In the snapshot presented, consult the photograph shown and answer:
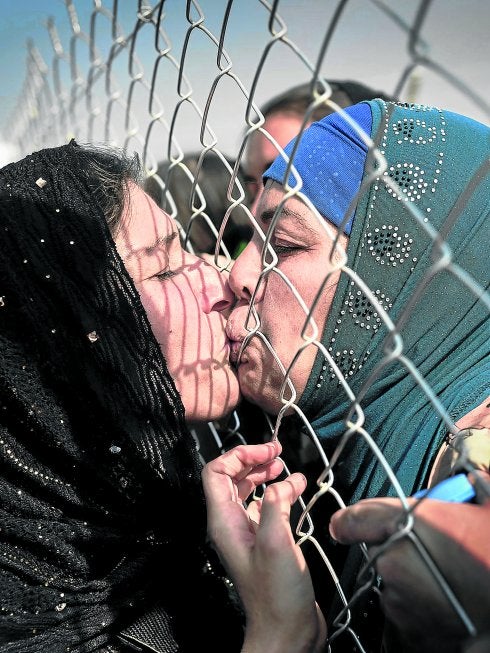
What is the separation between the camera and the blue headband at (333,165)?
4.40 feet

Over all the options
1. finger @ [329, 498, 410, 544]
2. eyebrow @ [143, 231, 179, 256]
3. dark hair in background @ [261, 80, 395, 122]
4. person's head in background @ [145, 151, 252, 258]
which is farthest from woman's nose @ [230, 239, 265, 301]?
dark hair in background @ [261, 80, 395, 122]

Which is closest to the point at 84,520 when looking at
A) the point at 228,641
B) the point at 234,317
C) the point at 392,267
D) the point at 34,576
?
the point at 34,576

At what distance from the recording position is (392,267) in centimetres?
129

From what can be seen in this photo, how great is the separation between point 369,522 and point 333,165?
776mm

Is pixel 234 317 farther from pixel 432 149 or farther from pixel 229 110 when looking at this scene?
pixel 229 110

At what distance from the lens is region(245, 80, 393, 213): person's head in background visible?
2367 mm

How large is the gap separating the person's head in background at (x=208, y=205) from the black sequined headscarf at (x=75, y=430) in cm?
111

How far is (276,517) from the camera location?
1014 mm

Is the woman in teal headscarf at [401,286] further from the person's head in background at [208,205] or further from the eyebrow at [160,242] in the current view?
the person's head in background at [208,205]

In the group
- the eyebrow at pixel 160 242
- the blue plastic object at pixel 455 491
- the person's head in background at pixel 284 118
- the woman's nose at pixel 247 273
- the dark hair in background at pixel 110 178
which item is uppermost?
the person's head in background at pixel 284 118

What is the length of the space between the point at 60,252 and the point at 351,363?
590 mm

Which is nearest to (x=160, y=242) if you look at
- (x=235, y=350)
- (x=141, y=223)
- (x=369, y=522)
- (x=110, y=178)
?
(x=141, y=223)

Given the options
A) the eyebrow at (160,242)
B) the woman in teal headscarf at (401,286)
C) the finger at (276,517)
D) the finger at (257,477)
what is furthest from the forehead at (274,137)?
the finger at (276,517)

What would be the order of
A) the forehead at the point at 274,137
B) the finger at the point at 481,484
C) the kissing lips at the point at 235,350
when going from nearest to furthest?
the finger at the point at 481,484
the kissing lips at the point at 235,350
the forehead at the point at 274,137
